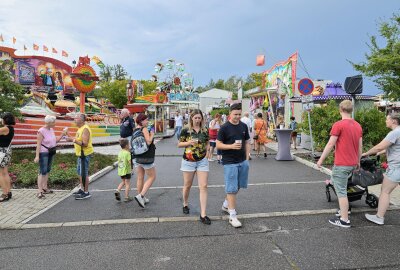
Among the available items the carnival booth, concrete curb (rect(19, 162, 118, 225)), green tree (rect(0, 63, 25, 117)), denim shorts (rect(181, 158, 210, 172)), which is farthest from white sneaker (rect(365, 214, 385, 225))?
the carnival booth

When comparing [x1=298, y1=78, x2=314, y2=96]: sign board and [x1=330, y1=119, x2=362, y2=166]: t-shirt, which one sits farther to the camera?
[x1=298, y1=78, x2=314, y2=96]: sign board

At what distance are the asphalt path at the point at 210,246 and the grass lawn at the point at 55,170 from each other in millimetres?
2899

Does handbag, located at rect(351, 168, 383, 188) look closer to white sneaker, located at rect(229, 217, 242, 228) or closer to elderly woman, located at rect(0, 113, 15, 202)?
white sneaker, located at rect(229, 217, 242, 228)

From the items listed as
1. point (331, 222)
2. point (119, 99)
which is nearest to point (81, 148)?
point (331, 222)

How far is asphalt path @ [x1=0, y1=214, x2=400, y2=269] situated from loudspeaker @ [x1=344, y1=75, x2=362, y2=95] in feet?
12.8

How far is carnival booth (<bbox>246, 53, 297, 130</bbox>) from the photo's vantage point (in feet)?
60.4

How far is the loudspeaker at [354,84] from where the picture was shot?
7.77m

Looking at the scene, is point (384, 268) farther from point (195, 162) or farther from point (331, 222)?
Result: point (195, 162)

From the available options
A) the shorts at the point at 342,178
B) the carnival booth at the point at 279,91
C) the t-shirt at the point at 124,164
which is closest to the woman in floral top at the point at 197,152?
the t-shirt at the point at 124,164

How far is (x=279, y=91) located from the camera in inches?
774

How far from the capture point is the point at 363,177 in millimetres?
4871

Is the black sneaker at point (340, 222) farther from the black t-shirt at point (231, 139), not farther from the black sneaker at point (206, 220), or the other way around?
the black sneaker at point (206, 220)

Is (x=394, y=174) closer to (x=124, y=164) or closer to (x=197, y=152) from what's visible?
(x=197, y=152)

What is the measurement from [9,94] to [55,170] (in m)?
4.08
